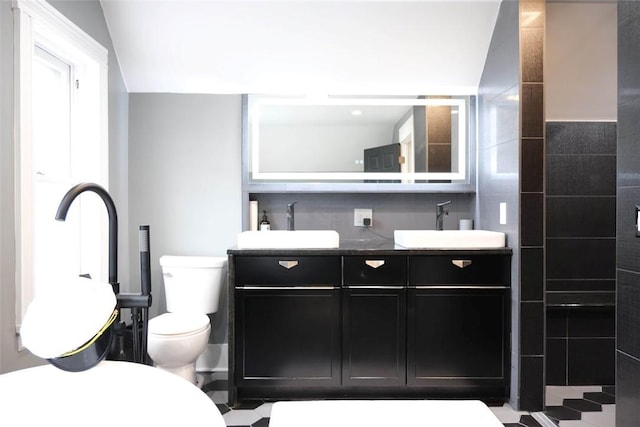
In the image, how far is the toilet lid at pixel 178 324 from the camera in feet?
7.22

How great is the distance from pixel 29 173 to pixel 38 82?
627mm

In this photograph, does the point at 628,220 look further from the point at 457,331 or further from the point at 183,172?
the point at 183,172

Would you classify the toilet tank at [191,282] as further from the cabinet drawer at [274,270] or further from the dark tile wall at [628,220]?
the dark tile wall at [628,220]

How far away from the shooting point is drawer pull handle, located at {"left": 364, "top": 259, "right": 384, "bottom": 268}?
237 cm

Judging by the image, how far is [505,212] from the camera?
7.97 feet

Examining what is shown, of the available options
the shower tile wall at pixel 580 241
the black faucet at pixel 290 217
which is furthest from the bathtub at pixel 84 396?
the shower tile wall at pixel 580 241

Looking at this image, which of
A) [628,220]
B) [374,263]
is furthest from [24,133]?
[628,220]

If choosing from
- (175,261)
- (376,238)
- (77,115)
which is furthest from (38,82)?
(376,238)

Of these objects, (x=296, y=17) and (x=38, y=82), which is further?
(x=296, y=17)

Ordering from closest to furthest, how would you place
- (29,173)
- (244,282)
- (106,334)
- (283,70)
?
(106,334) → (29,173) → (244,282) → (283,70)

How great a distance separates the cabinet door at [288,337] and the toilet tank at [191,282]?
1.32 ft

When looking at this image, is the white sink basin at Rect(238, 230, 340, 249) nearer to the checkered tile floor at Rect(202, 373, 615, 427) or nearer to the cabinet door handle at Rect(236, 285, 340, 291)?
the cabinet door handle at Rect(236, 285, 340, 291)

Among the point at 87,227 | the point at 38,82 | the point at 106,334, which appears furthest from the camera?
A: the point at 87,227

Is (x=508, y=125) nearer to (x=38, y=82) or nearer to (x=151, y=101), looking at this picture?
(x=151, y=101)
